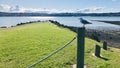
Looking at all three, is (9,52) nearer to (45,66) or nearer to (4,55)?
(4,55)

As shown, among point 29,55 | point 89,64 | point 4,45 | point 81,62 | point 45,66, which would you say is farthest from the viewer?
point 4,45

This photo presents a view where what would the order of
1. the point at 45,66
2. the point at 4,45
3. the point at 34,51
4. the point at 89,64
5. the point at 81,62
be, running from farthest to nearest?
the point at 4,45
the point at 34,51
the point at 89,64
the point at 45,66
the point at 81,62

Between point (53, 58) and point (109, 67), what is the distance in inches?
105

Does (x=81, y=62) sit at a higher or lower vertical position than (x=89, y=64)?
higher

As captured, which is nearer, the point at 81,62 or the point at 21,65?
the point at 81,62

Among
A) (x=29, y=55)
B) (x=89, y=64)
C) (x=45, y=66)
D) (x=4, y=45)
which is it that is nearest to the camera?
(x=45, y=66)

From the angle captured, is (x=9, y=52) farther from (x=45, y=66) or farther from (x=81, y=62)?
(x=81, y=62)

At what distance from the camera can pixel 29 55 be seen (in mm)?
14547

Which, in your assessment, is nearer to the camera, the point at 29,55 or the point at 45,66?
the point at 45,66

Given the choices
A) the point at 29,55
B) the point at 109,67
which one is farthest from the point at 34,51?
the point at 109,67

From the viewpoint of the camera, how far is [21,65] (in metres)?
12.7

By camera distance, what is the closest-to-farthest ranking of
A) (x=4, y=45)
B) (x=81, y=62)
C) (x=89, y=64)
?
(x=81, y=62) → (x=89, y=64) → (x=4, y=45)

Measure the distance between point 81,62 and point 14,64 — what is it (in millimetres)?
5724

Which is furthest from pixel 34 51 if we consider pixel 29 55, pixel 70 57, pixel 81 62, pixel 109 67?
pixel 81 62
